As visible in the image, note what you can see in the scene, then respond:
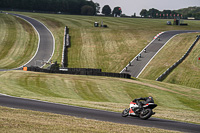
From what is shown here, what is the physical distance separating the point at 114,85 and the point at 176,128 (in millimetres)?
23674

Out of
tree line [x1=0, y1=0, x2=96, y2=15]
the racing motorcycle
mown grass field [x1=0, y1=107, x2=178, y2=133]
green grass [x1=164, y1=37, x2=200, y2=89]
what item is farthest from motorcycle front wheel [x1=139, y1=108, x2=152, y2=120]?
tree line [x1=0, y1=0, x2=96, y2=15]

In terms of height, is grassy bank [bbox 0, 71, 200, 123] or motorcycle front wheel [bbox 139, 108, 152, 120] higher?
motorcycle front wheel [bbox 139, 108, 152, 120]

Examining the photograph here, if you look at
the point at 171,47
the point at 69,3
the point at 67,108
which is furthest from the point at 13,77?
the point at 69,3

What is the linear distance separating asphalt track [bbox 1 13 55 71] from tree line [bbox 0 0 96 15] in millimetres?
64887

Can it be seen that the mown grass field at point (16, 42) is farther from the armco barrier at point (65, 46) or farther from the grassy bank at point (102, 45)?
the armco barrier at point (65, 46)

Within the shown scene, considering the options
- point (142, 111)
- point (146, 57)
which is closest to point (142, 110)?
point (142, 111)

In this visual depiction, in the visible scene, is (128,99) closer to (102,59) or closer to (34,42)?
(102,59)

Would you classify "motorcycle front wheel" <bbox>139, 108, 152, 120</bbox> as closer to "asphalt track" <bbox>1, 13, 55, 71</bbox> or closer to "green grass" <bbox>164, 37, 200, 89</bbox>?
"green grass" <bbox>164, 37, 200, 89</bbox>

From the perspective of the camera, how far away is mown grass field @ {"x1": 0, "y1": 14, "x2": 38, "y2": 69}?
2601 inches

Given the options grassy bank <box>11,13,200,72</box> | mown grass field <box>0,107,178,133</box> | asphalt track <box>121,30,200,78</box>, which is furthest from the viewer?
grassy bank <box>11,13,200,72</box>

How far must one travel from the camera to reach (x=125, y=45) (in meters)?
78.2

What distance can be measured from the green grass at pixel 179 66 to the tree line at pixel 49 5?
362 ft

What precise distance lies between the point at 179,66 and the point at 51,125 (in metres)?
49.9

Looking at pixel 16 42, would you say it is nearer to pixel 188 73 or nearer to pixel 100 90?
pixel 188 73
